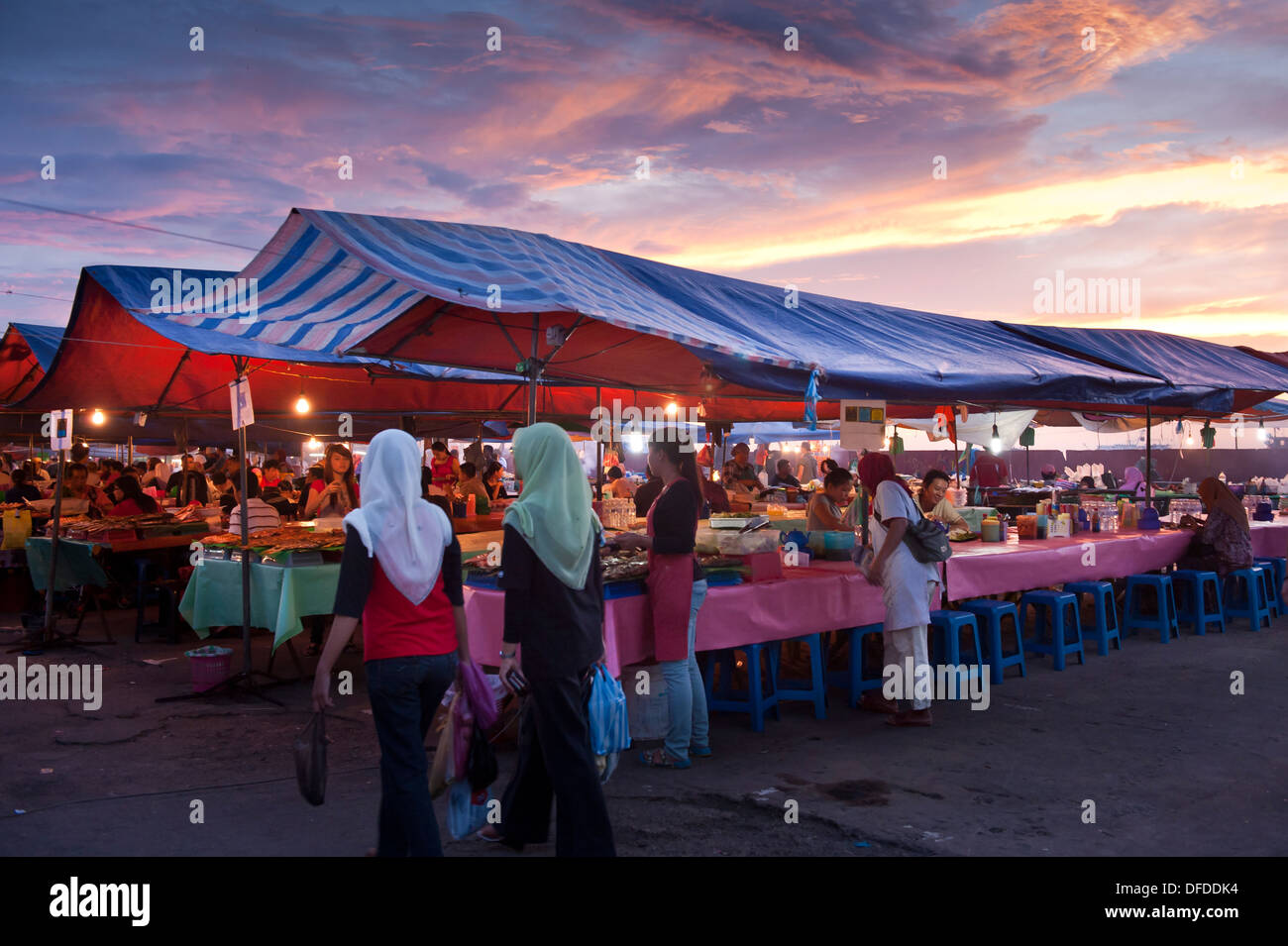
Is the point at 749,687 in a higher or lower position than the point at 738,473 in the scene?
lower

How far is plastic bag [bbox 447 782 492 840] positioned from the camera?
169 inches

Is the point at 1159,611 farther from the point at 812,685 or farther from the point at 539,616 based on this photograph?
the point at 539,616

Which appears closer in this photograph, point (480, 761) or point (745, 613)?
point (480, 761)

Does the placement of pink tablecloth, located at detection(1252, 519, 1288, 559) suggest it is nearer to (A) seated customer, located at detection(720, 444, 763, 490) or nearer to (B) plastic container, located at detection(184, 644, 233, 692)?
(A) seated customer, located at detection(720, 444, 763, 490)

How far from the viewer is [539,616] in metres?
3.92

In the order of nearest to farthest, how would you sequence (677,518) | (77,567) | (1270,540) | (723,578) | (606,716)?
(606,716), (677,518), (723,578), (77,567), (1270,540)

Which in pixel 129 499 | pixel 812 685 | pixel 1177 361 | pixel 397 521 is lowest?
pixel 812 685

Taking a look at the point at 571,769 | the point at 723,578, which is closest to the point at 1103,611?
the point at 723,578

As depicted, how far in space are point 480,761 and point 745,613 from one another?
2.78 meters

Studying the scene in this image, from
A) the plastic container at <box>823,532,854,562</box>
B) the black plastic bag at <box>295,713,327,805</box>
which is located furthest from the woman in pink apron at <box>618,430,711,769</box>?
the black plastic bag at <box>295,713,327,805</box>

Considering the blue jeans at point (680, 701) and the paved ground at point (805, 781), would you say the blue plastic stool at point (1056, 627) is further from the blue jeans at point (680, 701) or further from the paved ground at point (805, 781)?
the blue jeans at point (680, 701)

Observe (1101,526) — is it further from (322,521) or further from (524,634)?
(524,634)

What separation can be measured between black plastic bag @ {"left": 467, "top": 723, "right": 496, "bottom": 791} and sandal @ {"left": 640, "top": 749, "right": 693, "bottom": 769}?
1.87 metres
